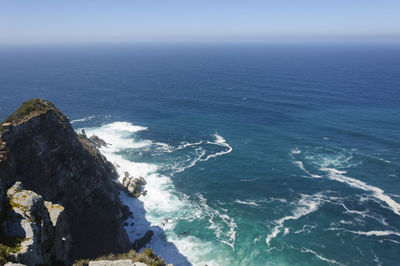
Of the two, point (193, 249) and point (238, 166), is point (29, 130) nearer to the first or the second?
point (193, 249)

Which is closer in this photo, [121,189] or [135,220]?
[135,220]

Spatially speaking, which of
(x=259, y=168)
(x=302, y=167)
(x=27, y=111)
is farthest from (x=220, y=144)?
(x=27, y=111)

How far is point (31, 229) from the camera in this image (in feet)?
72.7

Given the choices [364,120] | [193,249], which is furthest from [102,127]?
[364,120]

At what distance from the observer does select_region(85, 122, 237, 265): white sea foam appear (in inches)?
2146

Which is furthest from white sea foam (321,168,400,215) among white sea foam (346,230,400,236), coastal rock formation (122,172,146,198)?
coastal rock formation (122,172,146,198)

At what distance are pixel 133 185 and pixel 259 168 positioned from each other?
130ft

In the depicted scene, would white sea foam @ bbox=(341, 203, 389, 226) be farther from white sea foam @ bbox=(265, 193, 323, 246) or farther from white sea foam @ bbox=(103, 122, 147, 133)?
white sea foam @ bbox=(103, 122, 147, 133)

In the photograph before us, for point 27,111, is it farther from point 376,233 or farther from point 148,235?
point 376,233

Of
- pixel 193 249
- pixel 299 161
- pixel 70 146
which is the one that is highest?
pixel 70 146

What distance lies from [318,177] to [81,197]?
6524 cm

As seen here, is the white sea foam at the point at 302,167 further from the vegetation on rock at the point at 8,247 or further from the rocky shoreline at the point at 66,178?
the vegetation on rock at the point at 8,247

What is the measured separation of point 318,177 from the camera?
3110 inches

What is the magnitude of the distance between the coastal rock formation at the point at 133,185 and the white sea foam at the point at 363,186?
56170mm
